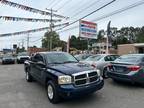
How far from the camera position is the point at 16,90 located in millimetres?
8469

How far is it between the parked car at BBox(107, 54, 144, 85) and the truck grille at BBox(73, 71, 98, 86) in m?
2.39

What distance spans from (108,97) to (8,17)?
54.3 feet

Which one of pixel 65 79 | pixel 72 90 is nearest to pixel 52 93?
pixel 65 79

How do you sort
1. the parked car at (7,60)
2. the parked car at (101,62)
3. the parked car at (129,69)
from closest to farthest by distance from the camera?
the parked car at (129,69)
the parked car at (101,62)
the parked car at (7,60)

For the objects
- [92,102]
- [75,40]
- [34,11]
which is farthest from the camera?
[75,40]

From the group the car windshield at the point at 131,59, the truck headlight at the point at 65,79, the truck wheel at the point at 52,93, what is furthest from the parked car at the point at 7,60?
the truck headlight at the point at 65,79

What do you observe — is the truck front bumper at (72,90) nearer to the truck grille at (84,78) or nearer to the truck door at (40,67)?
the truck grille at (84,78)

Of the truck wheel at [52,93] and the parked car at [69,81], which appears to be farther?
the truck wheel at [52,93]

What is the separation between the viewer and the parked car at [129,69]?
811cm

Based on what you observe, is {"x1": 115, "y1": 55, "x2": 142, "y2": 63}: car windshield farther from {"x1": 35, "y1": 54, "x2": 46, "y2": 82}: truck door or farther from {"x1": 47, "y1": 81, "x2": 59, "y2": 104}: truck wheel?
{"x1": 47, "y1": 81, "x2": 59, "y2": 104}: truck wheel

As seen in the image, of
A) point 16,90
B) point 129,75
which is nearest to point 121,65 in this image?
point 129,75

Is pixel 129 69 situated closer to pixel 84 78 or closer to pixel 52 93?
pixel 84 78

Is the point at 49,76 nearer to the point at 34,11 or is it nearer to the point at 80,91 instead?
the point at 80,91

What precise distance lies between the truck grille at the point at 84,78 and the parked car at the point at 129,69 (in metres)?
2.39
